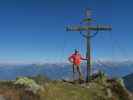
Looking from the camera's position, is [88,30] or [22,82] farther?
[88,30]

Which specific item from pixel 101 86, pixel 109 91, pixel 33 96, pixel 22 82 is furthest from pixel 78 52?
pixel 33 96

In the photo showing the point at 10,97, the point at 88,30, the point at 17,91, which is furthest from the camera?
the point at 88,30

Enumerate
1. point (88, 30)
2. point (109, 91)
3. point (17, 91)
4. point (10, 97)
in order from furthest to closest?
point (88, 30) → point (109, 91) → point (17, 91) → point (10, 97)

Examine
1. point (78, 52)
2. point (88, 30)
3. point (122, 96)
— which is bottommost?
point (122, 96)

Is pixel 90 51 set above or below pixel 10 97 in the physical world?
above

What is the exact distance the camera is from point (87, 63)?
34.3 metres

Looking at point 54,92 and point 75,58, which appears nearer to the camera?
point 54,92

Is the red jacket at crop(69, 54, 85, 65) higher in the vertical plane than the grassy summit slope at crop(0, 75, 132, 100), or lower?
higher

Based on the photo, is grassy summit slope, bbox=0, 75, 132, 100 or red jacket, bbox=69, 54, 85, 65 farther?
red jacket, bbox=69, 54, 85, 65

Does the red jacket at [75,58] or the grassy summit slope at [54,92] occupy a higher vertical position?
the red jacket at [75,58]

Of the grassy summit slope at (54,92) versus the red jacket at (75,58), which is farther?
the red jacket at (75,58)

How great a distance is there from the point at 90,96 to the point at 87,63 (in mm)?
13585

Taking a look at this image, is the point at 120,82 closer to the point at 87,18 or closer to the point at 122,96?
the point at 122,96

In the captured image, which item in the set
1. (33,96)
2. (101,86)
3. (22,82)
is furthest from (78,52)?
(33,96)
